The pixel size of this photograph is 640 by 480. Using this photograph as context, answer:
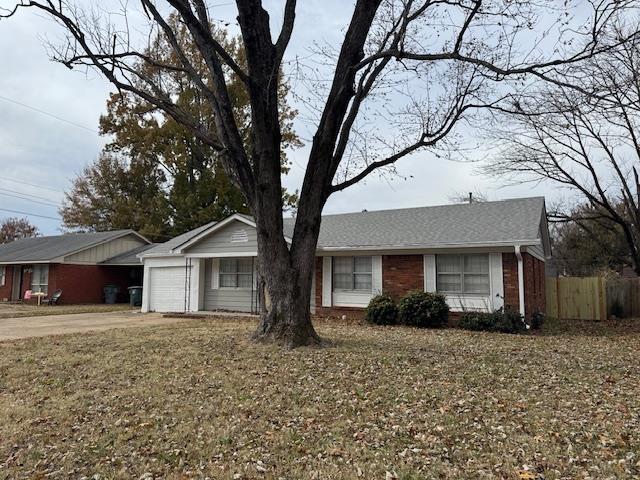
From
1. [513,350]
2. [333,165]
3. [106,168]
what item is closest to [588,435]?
[513,350]

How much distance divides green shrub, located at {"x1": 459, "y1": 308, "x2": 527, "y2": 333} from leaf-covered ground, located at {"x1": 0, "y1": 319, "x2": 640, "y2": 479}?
3809 mm

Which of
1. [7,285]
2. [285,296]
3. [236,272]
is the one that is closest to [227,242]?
[236,272]

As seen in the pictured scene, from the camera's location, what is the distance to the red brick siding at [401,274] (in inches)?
577

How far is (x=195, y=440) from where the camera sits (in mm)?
4410

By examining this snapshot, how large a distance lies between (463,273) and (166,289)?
1198cm

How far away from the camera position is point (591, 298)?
1736 cm

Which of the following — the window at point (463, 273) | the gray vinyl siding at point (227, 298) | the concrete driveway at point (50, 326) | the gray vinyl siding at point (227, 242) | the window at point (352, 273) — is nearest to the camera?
the concrete driveway at point (50, 326)

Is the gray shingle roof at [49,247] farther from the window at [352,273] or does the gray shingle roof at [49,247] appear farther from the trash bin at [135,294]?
the window at [352,273]

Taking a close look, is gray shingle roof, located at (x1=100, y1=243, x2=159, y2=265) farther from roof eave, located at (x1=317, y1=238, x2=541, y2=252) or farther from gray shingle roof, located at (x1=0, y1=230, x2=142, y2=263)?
roof eave, located at (x1=317, y1=238, x2=541, y2=252)

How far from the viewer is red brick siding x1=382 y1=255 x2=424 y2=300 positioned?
1466 centimetres

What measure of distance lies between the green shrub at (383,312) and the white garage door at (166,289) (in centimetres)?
847

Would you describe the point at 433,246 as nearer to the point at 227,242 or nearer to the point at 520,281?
the point at 520,281

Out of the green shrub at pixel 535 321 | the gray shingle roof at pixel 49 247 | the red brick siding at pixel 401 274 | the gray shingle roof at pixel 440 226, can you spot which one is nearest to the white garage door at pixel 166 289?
the gray shingle roof at pixel 440 226

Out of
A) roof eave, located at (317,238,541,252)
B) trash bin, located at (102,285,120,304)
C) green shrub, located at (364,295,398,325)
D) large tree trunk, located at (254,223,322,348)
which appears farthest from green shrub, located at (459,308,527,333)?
trash bin, located at (102,285,120,304)
